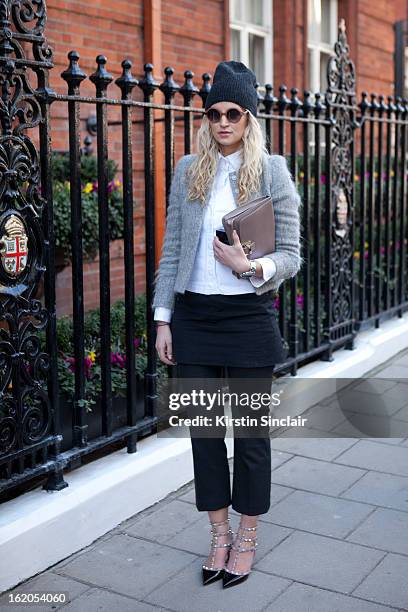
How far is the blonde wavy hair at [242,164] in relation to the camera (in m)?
3.15

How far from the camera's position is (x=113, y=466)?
386 cm

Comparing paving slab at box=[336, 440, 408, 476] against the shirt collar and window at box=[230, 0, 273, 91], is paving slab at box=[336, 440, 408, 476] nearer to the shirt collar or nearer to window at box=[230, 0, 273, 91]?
the shirt collar

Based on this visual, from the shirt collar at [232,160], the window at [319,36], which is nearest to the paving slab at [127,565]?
the shirt collar at [232,160]

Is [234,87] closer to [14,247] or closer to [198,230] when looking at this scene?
[198,230]

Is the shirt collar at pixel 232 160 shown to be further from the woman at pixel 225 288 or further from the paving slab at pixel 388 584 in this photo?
the paving slab at pixel 388 584

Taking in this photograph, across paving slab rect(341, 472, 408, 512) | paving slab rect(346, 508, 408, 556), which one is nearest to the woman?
paving slab rect(346, 508, 408, 556)

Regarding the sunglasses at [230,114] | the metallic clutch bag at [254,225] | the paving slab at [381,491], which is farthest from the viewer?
the paving slab at [381,491]

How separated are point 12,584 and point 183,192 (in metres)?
1.63

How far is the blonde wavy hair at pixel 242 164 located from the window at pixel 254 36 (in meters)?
5.28

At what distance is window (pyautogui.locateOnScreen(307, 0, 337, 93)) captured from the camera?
370 inches

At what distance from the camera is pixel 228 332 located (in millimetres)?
3193

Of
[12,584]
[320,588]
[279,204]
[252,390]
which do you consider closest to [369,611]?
[320,588]

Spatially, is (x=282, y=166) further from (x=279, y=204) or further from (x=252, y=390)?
(x=252, y=390)

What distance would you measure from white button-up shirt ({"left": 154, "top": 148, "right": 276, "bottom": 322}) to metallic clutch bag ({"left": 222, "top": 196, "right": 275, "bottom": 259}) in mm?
124
